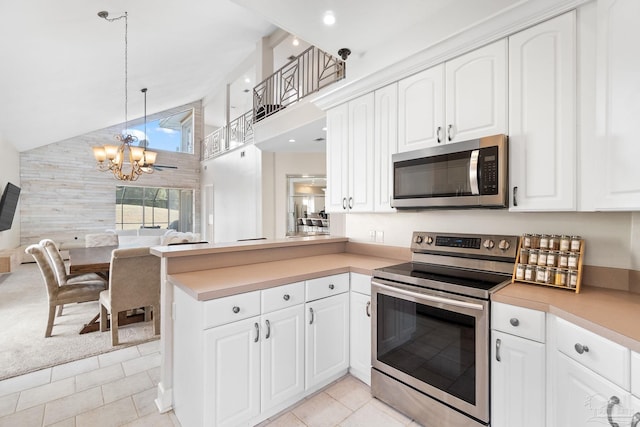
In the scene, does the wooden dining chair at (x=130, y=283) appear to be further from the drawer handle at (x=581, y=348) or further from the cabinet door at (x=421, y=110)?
the drawer handle at (x=581, y=348)

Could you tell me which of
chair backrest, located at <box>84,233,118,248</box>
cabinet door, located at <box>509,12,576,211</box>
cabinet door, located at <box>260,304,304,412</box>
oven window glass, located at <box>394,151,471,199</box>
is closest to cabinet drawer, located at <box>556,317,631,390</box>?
cabinet door, located at <box>509,12,576,211</box>

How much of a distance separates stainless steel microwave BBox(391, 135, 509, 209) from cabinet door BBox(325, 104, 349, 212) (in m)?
0.60

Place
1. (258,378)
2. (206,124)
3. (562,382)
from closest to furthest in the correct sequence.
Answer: (562,382)
(258,378)
(206,124)

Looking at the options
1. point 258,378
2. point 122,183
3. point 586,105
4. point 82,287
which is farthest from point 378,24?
point 122,183

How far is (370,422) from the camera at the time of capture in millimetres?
1921

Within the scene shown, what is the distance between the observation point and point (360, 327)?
2289mm

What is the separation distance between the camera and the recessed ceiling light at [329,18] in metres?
2.13

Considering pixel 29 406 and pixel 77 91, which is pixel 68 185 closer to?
pixel 77 91

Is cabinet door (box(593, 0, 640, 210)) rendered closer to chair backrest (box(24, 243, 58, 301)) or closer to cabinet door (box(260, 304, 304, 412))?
cabinet door (box(260, 304, 304, 412))

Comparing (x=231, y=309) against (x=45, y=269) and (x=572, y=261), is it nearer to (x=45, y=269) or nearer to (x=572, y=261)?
(x=572, y=261)

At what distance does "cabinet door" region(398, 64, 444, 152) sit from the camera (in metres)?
2.17

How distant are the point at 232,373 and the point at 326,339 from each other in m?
0.76

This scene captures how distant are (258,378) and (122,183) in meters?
8.75

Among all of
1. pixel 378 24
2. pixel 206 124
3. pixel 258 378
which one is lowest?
pixel 258 378
